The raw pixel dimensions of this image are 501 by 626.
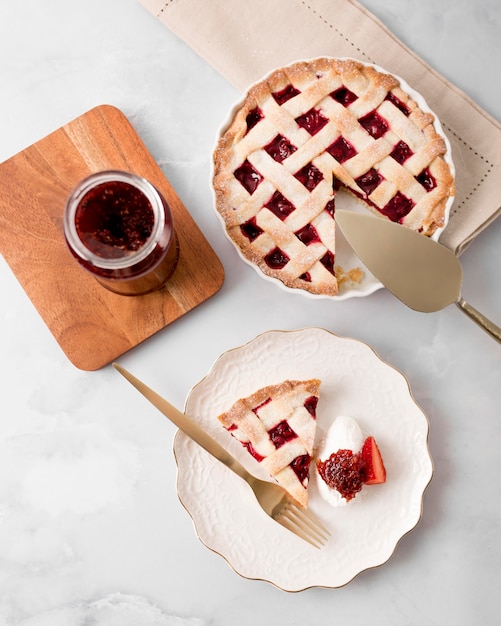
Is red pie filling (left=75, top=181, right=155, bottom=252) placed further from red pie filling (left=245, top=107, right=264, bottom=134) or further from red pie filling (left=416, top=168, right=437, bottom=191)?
red pie filling (left=416, top=168, right=437, bottom=191)

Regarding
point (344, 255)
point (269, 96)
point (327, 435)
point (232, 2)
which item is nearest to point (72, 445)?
point (327, 435)

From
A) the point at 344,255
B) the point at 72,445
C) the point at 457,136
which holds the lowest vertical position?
the point at 72,445

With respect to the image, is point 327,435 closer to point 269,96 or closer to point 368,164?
point 368,164

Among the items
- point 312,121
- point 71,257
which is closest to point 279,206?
point 312,121

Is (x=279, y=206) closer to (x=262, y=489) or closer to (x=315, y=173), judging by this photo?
(x=315, y=173)

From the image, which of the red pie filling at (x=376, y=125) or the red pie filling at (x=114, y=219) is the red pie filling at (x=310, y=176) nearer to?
the red pie filling at (x=376, y=125)

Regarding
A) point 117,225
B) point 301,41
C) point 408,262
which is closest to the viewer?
point 117,225
